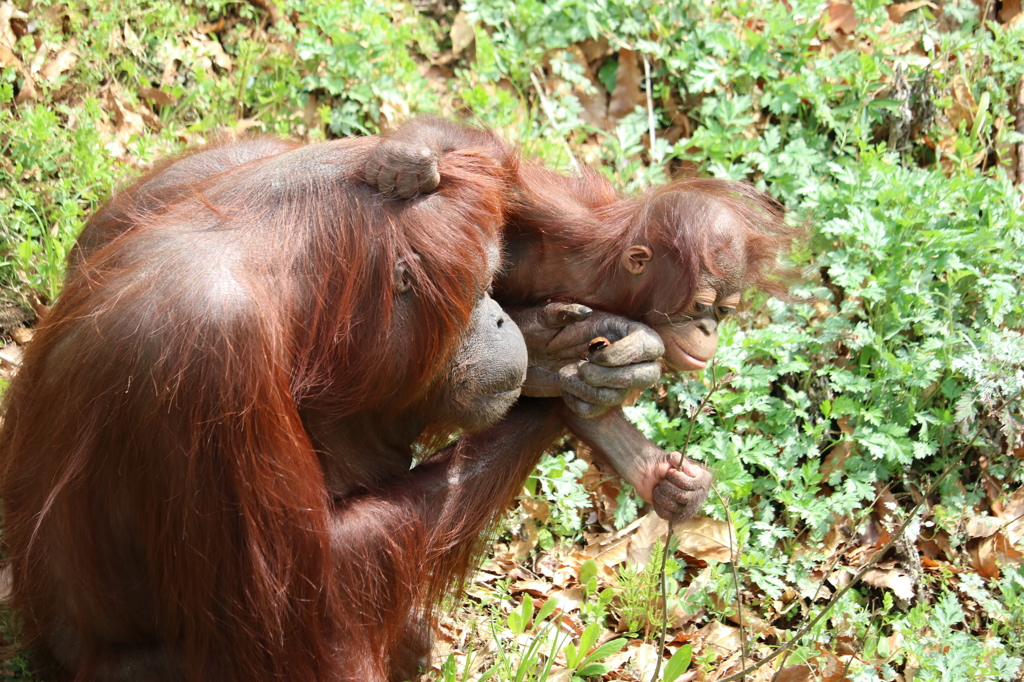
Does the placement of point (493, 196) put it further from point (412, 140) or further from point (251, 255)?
point (251, 255)

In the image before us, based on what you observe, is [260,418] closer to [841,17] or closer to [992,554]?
[992,554]

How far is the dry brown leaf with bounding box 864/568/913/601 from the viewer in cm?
363

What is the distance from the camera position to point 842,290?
14.5ft

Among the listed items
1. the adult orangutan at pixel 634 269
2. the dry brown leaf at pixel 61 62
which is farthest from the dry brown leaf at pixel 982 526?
the dry brown leaf at pixel 61 62

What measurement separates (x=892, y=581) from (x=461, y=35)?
10.9 feet

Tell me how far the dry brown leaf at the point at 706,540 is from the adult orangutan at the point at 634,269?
0.95 meters

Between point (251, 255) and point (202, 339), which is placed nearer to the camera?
point (202, 339)

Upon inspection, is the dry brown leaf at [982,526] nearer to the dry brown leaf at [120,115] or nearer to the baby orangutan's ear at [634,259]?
the baby orangutan's ear at [634,259]

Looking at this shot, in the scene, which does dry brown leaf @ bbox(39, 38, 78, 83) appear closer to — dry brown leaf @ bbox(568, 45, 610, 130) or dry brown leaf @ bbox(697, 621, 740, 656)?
dry brown leaf @ bbox(568, 45, 610, 130)

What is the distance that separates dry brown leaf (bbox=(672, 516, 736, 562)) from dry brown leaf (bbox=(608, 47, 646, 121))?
2.24 metres

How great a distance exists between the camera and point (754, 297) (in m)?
3.37

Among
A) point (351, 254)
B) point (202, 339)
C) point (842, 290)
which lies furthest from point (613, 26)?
point (202, 339)

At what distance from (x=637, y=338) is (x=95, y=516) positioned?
1412mm

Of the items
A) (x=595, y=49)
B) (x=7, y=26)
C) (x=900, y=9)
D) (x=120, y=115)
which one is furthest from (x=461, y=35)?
(x=900, y=9)
